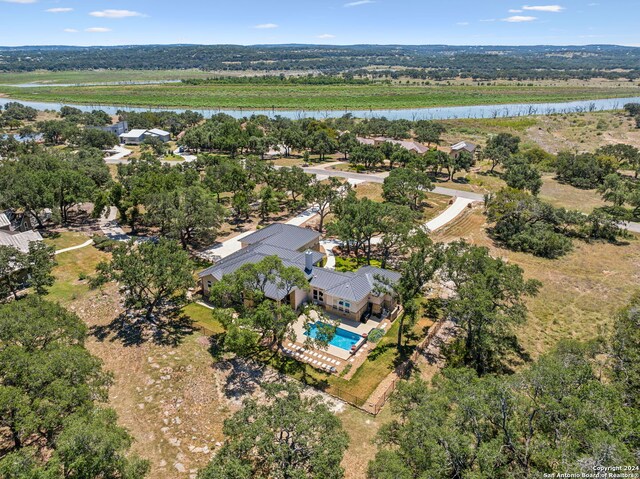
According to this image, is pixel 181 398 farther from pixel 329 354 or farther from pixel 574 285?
pixel 574 285

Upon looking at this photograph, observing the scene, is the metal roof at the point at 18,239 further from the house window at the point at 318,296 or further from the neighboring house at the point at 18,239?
the house window at the point at 318,296

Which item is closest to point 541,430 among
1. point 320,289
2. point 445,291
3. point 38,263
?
point 320,289

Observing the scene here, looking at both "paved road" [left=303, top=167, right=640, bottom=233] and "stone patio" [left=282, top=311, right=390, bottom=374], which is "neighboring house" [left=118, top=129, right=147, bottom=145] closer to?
"paved road" [left=303, top=167, right=640, bottom=233]

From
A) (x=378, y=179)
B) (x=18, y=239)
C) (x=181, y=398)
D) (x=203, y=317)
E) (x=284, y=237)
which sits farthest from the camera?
(x=378, y=179)

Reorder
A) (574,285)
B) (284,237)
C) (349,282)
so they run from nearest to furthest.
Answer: (349,282) → (574,285) → (284,237)

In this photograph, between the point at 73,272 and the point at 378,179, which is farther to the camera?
the point at 378,179

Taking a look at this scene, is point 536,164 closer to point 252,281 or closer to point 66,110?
point 252,281

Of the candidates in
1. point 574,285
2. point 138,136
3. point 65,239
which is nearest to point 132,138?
point 138,136

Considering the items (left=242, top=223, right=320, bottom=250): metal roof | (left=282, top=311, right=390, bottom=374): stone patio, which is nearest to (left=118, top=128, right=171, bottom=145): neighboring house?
(left=242, top=223, right=320, bottom=250): metal roof
